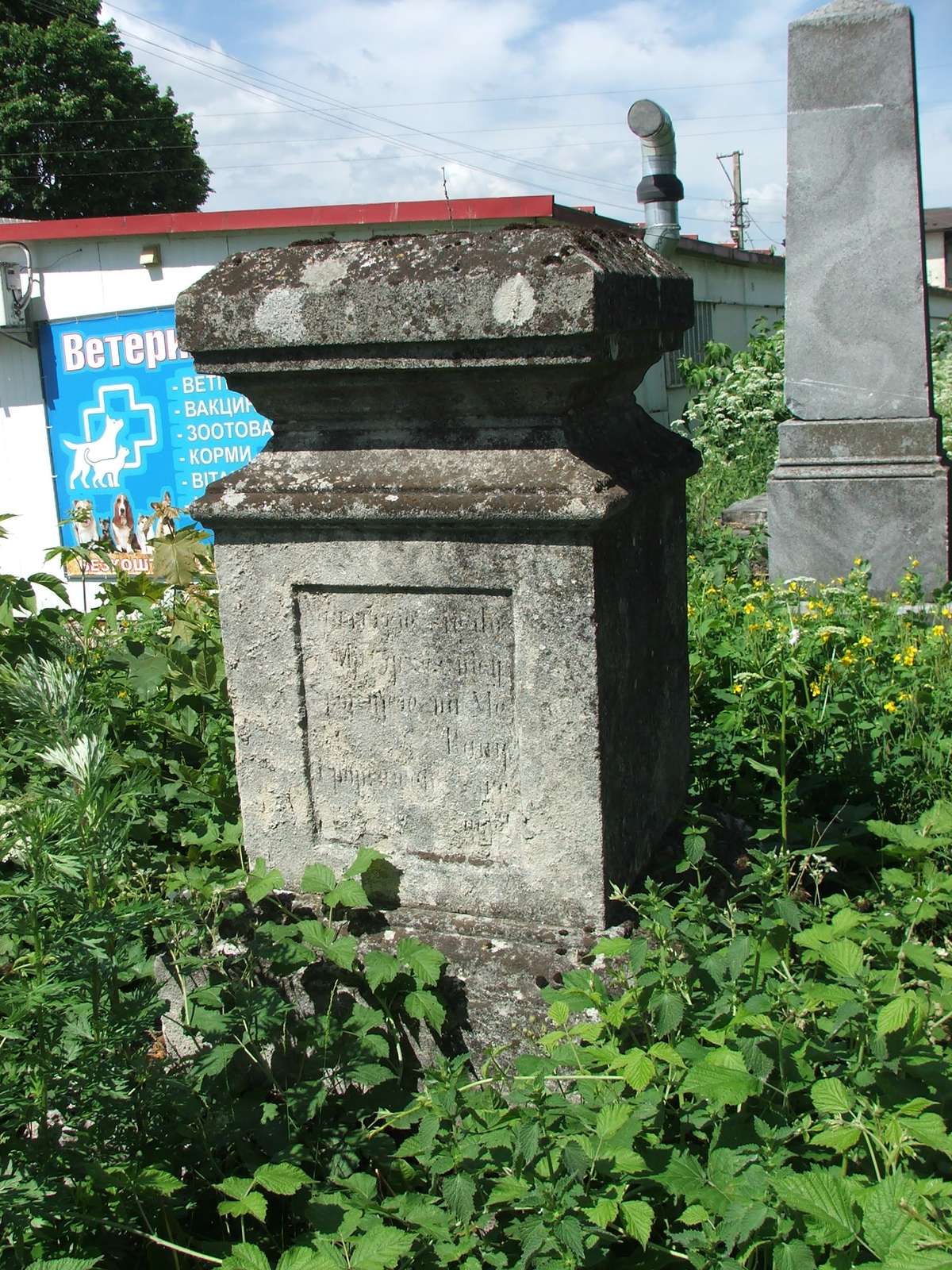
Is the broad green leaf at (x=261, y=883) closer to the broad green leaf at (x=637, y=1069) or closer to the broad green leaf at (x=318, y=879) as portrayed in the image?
the broad green leaf at (x=318, y=879)

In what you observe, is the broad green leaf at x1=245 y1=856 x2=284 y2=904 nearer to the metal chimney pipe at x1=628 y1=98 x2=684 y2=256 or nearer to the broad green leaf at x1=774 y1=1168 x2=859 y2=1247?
the broad green leaf at x1=774 y1=1168 x2=859 y2=1247

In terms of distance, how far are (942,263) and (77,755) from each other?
149ft

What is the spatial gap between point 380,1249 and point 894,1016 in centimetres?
75

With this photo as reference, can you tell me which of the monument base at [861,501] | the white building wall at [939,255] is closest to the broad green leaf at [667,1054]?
the monument base at [861,501]

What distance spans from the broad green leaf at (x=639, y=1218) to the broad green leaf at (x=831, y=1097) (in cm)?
27

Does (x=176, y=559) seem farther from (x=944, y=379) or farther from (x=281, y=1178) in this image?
(x=944, y=379)

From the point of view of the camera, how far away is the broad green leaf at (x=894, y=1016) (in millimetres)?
1535

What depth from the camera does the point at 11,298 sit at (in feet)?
27.3

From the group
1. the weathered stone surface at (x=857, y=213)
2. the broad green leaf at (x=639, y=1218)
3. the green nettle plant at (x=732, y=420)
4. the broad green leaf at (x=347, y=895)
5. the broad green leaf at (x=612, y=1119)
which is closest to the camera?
the broad green leaf at (x=639, y=1218)

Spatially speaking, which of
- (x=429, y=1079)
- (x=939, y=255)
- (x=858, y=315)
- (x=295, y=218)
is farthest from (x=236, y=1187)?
(x=939, y=255)

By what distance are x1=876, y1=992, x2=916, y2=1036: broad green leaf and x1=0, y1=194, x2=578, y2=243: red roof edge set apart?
5919mm

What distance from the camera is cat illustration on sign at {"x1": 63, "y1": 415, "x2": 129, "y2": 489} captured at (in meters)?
8.56

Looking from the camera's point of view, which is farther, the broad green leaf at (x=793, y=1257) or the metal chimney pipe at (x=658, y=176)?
the metal chimney pipe at (x=658, y=176)

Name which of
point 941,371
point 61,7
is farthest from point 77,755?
point 61,7
